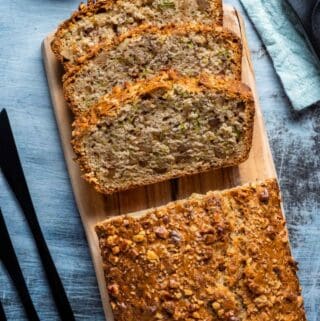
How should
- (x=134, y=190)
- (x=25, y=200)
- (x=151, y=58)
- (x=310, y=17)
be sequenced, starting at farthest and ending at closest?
(x=310, y=17) → (x=25, y=200) → (x=134, y=190) → (x=151, y=58)

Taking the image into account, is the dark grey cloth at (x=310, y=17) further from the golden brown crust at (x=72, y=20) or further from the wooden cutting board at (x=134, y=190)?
the golden brown crust at (x=72, y=20)

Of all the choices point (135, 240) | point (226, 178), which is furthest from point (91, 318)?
point (226, 178)

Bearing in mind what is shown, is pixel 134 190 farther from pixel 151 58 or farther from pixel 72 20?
pixel 72 20

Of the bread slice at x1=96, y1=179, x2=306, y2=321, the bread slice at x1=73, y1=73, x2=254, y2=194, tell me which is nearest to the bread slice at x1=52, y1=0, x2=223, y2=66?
the bread slice at x1=73, y1=73, x2=254, y2=194

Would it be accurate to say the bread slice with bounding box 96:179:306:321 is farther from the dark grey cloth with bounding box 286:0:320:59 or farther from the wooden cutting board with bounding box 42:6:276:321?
the dark grey cloth with bounding box 286:0:320:59

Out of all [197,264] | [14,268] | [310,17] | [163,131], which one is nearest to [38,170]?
[14,268]
